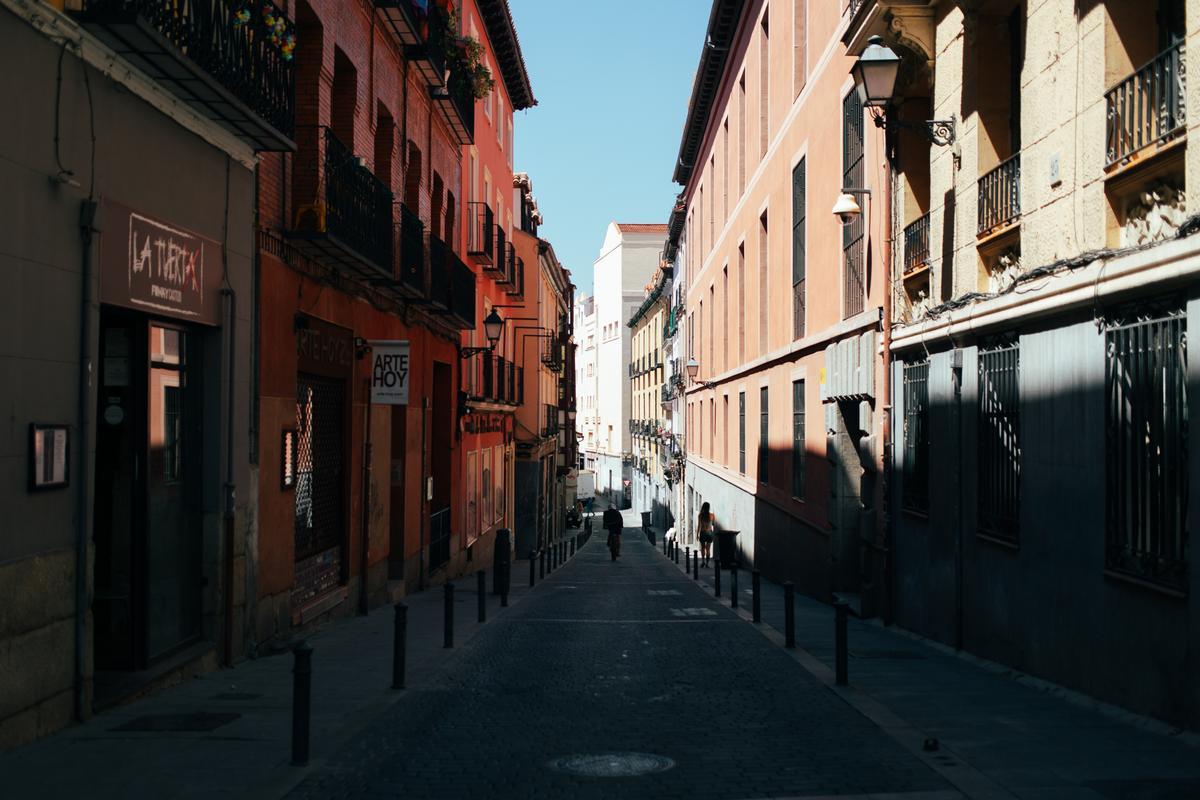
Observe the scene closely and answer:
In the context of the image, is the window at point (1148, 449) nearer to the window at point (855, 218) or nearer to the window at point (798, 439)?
the window at point (855, 218)

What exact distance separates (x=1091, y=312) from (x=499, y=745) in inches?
226

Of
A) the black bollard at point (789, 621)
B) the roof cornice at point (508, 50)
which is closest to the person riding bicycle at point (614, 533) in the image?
the roof cornice at point (508, 50)

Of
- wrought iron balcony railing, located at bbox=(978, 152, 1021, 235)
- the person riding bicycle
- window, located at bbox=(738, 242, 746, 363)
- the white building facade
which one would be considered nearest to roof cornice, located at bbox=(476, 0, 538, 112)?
window, located at bbox=(738, 242, 746, 363)

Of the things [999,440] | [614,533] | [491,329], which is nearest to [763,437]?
[491,329]

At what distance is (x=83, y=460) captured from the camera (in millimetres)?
7848

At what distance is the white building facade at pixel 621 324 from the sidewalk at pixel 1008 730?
2890 inches

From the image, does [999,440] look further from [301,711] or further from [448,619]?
[301,711]

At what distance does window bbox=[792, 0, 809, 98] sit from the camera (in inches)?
845

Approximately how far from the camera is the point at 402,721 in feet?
28.5

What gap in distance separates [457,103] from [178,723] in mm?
15382

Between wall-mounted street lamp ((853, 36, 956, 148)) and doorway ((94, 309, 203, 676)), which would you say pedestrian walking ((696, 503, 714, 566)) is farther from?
doorway ((94, 309, 203, 676))

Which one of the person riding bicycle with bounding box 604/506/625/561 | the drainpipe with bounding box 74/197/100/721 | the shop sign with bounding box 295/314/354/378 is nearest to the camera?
the drainpipe with bounding box 74/197/100/721

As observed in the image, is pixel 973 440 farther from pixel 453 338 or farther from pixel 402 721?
pixel 453 338

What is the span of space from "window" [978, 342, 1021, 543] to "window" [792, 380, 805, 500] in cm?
980
